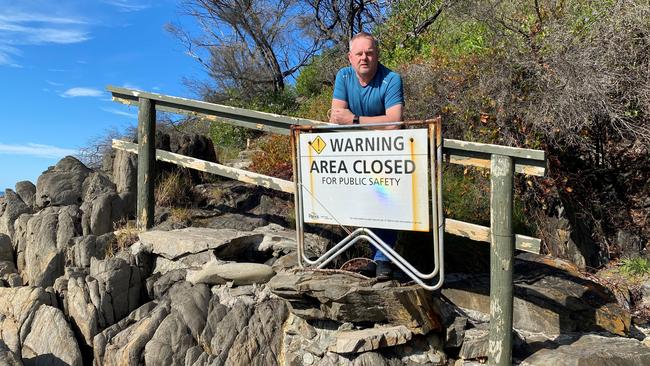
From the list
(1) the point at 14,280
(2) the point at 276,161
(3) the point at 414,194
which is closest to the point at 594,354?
(3) the point at 414,194

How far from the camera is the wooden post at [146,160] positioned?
6.82 metres

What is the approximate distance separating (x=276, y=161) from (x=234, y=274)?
3.71 m

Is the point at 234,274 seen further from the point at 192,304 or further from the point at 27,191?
the point at 27,191

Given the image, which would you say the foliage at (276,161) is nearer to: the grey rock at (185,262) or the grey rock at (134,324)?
the grey rock at (185,262)

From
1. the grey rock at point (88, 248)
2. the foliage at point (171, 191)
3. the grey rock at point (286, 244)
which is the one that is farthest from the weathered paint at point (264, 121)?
the grey rock at point (88, 248)

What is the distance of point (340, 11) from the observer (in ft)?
55.5

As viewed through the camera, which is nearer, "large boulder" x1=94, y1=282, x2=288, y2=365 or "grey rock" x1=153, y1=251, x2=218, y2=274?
"large boulder" x1=94, y1=282, x2=288, y2=365

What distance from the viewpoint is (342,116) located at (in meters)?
4.84

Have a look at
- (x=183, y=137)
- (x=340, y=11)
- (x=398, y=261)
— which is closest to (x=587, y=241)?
(x=398, y=261)

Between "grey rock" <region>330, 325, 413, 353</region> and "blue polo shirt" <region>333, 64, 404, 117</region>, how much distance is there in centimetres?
188

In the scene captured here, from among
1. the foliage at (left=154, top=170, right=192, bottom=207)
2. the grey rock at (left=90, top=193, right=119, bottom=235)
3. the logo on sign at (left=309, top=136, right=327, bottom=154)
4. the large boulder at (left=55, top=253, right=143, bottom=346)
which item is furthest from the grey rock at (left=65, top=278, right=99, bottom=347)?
the logo on sign at (left=309, top=136, right=327, bottom=154)

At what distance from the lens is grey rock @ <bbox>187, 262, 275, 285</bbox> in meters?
5.25

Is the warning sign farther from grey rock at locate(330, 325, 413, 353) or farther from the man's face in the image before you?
grey rock at locate(330, 325, 413, 353)

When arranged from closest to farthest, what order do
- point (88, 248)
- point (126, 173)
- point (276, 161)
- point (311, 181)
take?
point (311, 181)
point (88, 248)
point (126, 173)
point (276, 161)
